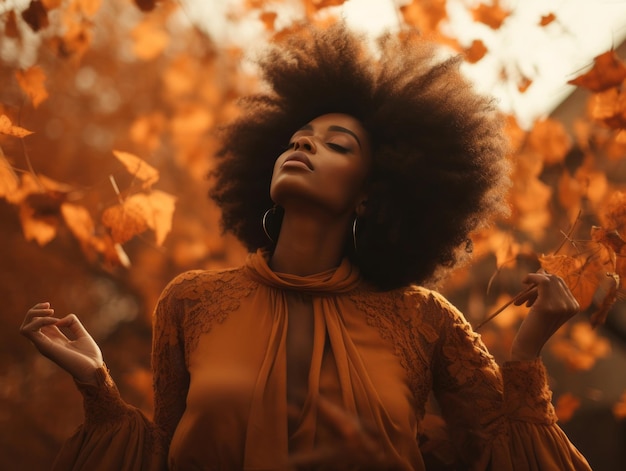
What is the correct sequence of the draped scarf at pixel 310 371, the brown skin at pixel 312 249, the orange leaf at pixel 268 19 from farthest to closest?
the orange leaf at pixel 268 19, the brown skin at pixel 312 249, the draped scarf at pixel 310 371

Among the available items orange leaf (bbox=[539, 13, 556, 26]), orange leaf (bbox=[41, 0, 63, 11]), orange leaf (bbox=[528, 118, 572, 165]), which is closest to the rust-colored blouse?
orange leaf (bbox=[41, 0, 63, 11])

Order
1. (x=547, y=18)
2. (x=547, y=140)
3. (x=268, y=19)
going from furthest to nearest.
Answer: (x=547, y=140) < (x=268, y=19) < (x=547, y=18)

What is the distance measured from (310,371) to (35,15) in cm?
170

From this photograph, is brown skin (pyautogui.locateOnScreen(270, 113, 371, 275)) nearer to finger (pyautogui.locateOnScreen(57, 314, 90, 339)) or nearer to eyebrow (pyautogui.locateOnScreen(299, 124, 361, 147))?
eyebrow (pyautogui.locateOnScreen(299, 124, 361, 147))

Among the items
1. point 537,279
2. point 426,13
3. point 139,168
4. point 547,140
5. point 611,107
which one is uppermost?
point 426,13

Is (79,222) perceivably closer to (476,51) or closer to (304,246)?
(304,246)

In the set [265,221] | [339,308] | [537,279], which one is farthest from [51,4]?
[537,279]

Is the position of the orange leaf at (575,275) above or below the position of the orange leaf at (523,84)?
below

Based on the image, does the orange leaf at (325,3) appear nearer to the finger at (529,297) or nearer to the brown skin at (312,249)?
the brown skin at (312,249)

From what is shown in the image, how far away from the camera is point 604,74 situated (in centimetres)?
257

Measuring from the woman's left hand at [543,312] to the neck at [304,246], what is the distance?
677mm

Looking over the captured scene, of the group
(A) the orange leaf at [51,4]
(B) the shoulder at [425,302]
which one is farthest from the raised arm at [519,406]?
(A) the orange leaf at [51,4]

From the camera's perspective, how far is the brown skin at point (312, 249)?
2143mm

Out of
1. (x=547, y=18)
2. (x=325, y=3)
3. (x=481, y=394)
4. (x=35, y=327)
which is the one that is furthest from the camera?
(x=547, y=18)
